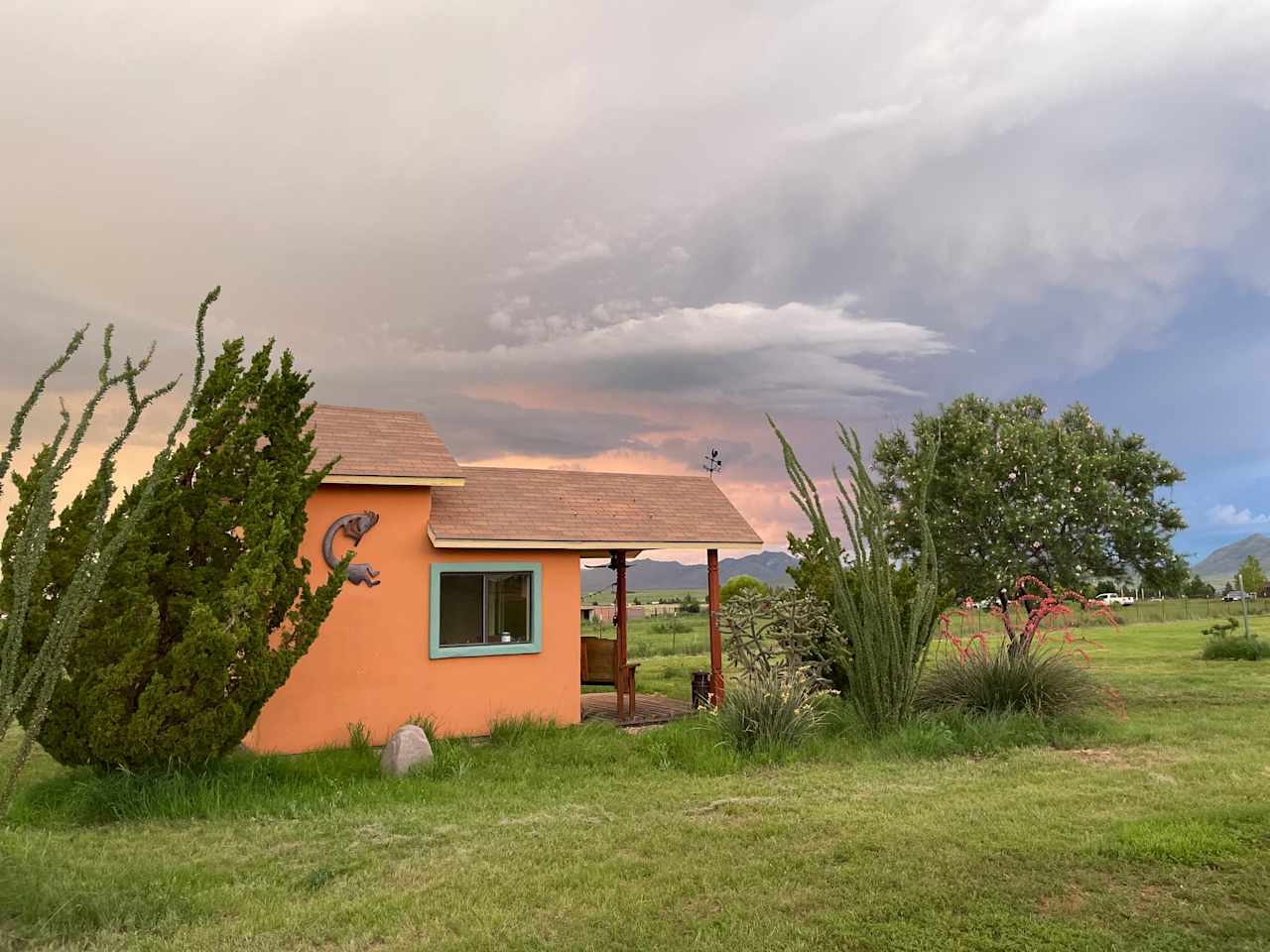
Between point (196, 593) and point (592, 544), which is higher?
point (592, 544)

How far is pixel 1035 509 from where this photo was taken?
1566cm

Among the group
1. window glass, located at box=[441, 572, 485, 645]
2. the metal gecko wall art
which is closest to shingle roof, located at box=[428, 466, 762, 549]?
window glass, located at box=[441, 572, 485, 645]

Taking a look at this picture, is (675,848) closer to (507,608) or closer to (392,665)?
(392,665)

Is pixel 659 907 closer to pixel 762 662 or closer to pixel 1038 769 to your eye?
pixel 1038 769

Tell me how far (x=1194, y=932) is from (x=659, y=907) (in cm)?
275

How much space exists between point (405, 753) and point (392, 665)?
184 centimetres

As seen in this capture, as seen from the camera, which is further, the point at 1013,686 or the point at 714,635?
the point at 714,635

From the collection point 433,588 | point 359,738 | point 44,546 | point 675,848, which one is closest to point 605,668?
point 433,588

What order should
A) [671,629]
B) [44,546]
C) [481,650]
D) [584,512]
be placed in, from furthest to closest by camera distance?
[671,629] < [584,512] < [481,650] < [44,546]

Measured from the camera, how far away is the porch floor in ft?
39.8

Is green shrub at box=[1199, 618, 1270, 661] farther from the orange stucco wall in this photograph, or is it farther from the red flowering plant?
the orange stucco wall

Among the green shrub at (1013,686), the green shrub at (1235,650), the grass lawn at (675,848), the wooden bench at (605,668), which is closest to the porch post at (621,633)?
the wooden bench at (605,668)

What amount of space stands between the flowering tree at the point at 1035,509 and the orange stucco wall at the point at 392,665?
780 cm

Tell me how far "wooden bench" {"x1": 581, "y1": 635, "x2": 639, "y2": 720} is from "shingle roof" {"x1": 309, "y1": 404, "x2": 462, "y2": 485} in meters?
3.56
